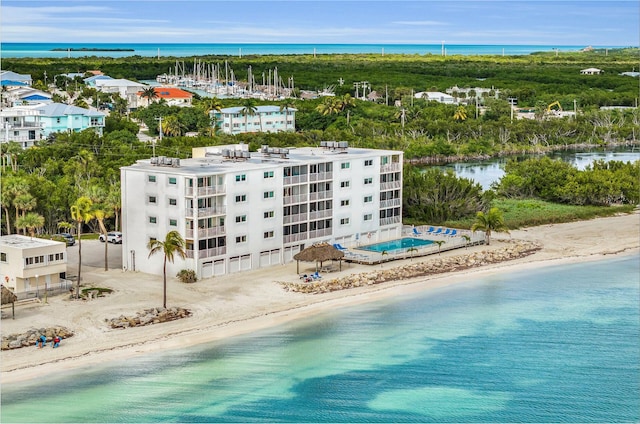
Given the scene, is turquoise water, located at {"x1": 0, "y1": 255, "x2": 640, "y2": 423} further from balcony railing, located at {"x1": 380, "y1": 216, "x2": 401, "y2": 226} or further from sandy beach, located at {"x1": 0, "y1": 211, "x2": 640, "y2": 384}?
balcony railing, located at {"x1": 380, "y1": 216, "x2": 401, "y2": 226}

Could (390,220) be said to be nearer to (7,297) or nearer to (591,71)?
(7,297)

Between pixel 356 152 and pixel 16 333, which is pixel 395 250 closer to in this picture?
pixel 356 152

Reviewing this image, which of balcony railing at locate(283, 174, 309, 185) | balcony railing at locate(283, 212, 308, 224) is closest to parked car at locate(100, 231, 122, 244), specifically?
balcony railing at locate(283, 212, 308, 224)

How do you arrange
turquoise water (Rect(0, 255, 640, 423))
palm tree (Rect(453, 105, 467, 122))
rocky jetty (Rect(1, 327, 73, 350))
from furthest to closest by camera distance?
palm tree (Rect(453, 105, 467, 122)) < rocky jetty (Rect(1, 327, 73, 350)) < turquoise water (Rect(0, 255, 640, 423))

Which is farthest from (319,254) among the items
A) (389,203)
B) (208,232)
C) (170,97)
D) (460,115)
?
(170,97)

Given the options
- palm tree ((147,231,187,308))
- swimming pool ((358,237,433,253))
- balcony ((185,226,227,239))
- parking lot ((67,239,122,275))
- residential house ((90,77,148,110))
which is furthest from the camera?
residential house ((90,77,148,110))

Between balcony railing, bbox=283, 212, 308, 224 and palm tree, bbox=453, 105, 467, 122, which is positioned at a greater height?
palm tree, bbox=453, 105, 467, 122

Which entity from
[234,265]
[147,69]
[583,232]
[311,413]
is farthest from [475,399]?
[147,69]
